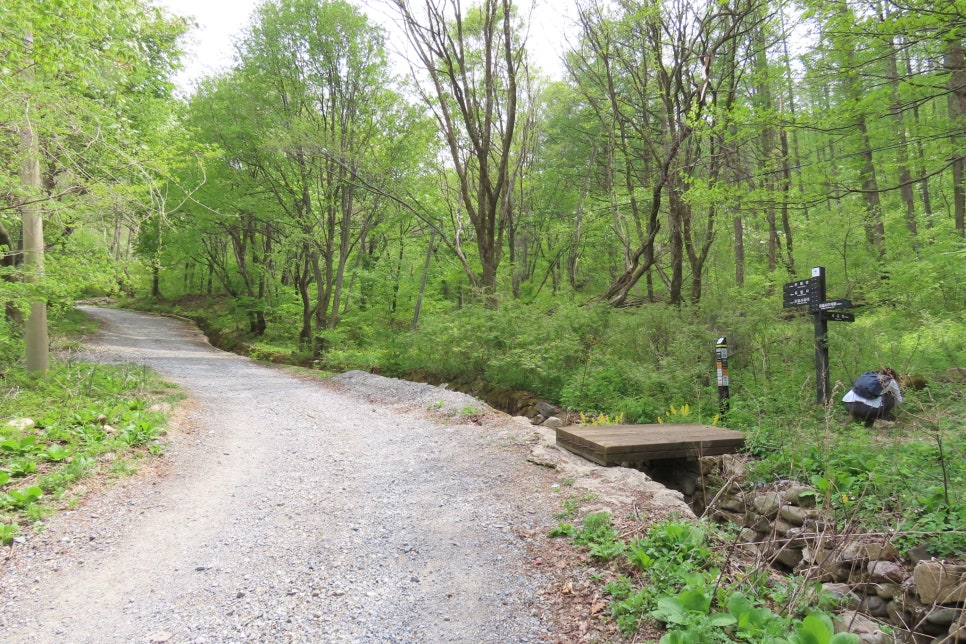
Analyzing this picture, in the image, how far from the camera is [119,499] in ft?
14.2

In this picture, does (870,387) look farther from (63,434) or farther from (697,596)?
(63,434)

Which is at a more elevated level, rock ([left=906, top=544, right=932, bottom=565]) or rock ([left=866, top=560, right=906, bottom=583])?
rock ([left=906, top=544, right=932, bottom=565])

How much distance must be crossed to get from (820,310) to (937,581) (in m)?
4.41

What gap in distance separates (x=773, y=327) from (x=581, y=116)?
1099 centimetres

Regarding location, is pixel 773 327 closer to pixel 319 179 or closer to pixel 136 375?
pixel 136 375

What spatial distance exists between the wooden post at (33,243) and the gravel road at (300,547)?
323cm

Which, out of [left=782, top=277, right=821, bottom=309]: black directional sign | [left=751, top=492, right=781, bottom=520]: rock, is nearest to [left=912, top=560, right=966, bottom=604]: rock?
[left=751, top=492, right=781, bottom=520]: rock

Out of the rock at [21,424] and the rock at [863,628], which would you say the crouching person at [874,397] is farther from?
the rock at [21,424]

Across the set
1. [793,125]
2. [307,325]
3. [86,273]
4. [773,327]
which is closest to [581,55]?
[793,125]

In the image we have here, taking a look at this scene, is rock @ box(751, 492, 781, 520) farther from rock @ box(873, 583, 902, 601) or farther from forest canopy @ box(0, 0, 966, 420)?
forest canopy @ box(0, 0, 966, 420)

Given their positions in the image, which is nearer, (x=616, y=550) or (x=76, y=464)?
(x=616, y=550)

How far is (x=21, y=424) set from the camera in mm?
5281

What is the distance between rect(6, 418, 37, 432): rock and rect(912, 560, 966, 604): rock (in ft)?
26.1

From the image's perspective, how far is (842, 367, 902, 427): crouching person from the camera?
5426 millimetres
